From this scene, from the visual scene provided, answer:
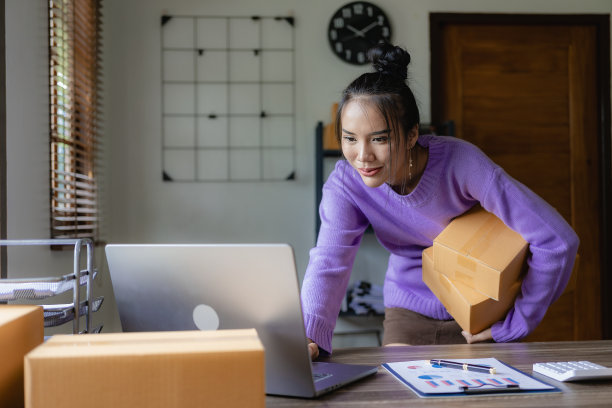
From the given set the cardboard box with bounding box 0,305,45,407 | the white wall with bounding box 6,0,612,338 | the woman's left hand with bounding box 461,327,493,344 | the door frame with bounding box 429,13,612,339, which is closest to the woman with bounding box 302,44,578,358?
the woman's left hand with bounding box 461,327,493,344

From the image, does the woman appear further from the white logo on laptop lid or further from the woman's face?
the white logo on laptop lid

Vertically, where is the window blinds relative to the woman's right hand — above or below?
above

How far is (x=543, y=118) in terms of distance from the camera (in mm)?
3348

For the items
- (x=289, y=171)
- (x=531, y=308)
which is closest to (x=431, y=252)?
(x=531, y=308)

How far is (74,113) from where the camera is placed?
8.05 ft

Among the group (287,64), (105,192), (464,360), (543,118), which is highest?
(287,64)

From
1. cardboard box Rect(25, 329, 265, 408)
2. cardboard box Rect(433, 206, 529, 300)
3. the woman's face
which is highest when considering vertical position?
the woman's face

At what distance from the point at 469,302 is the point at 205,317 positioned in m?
0.77

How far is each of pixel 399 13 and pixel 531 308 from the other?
2.22m

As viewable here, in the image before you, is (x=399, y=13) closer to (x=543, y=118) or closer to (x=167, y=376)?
(x=543, y=118)

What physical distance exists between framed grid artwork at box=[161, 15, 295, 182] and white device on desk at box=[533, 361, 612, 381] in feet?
7.39

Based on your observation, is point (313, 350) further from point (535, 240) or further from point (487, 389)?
point (535, 240)

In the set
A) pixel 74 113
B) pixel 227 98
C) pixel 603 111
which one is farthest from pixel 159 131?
pixel 603 111

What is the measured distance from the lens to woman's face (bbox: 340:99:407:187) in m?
1.37
